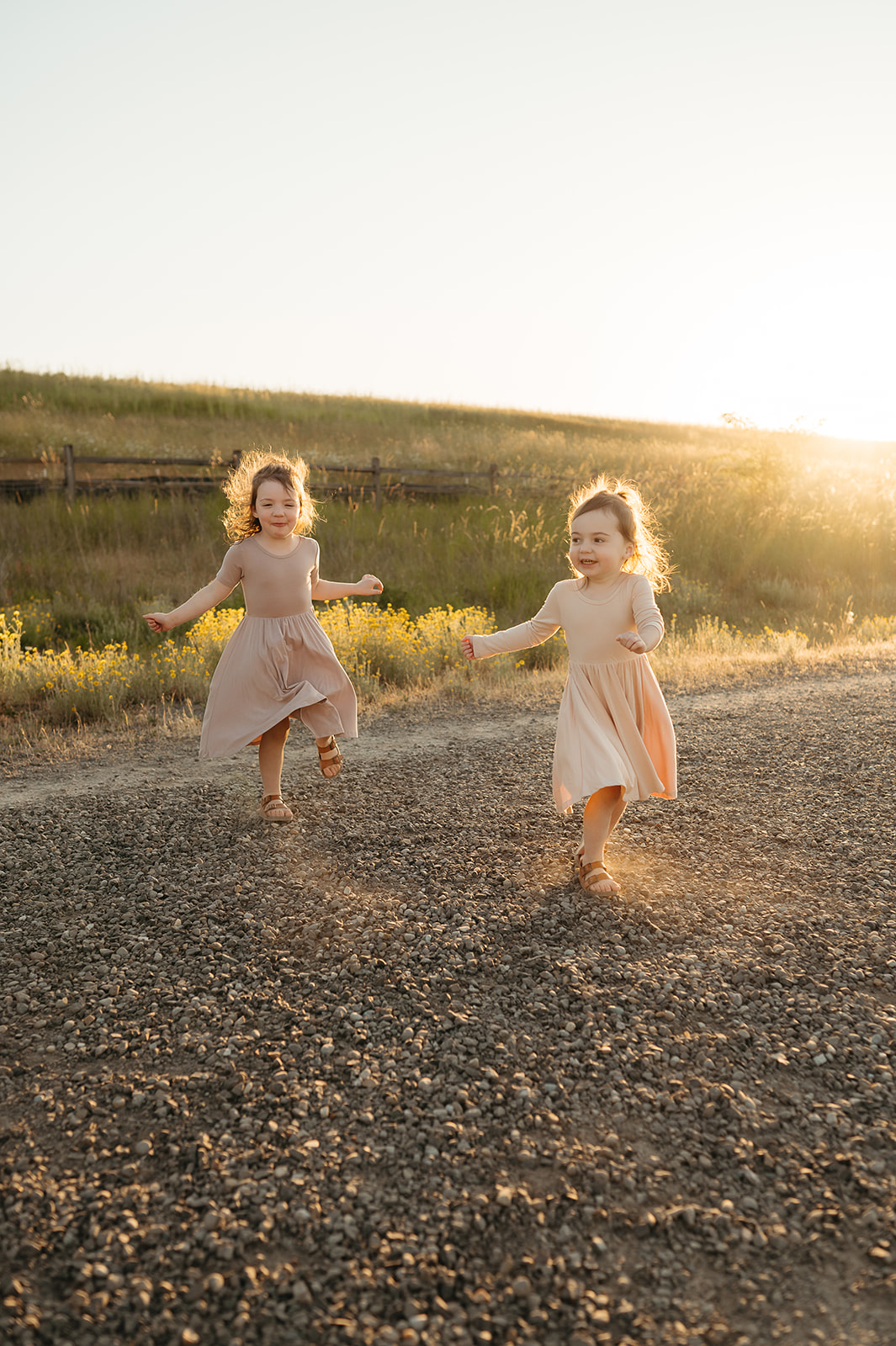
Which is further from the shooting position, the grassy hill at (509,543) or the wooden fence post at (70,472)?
the wooden fence post at (70,472)

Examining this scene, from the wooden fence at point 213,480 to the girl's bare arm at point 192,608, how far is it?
10627 mm

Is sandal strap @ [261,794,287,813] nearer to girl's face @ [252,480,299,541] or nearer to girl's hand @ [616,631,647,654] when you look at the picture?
girl's face @ [252,480,299,541]

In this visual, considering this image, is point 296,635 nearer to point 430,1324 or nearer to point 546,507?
point 430,1324

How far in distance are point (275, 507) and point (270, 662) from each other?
2.66ft

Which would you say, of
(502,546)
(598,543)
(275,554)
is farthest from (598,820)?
A: (502,546)

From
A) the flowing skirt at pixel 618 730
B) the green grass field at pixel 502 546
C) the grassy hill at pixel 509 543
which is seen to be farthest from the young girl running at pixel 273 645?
the grassy hill at pixel 509 543

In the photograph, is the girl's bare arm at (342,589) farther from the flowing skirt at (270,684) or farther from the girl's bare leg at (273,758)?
the girl's bare leg at (273,758)

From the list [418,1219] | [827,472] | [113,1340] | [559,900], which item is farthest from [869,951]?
[827,472]

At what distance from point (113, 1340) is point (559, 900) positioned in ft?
7.54

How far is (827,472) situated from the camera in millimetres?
17922

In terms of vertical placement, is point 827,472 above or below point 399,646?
above

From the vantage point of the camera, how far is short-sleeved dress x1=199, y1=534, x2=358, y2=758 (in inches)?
183

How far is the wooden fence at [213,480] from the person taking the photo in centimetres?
1480

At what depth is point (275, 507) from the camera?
4.59 metres
